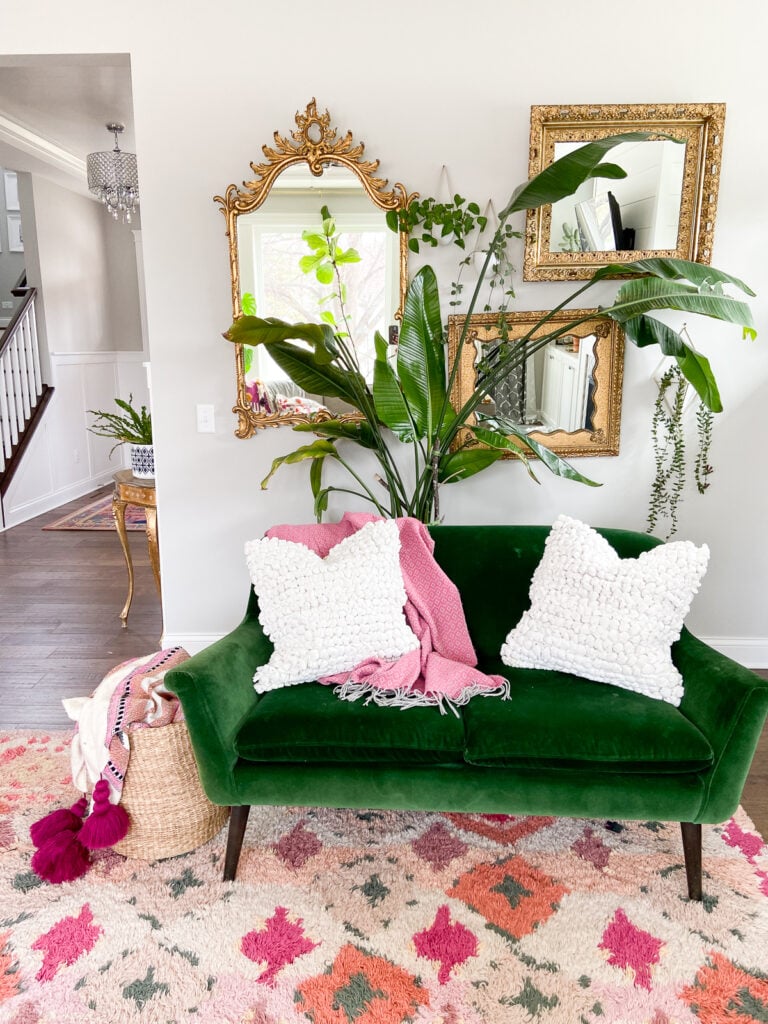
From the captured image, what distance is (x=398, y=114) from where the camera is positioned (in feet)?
9.20

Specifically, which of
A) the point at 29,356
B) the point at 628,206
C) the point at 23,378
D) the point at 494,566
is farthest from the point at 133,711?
the point at 29,356

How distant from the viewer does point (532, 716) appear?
1869mm

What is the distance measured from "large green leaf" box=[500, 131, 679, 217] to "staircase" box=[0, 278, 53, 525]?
487 centimetres

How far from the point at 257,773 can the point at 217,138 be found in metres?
2.38

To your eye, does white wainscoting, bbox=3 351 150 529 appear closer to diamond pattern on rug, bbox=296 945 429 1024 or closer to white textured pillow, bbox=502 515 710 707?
white textured pillow, bbox=502 515 710 707

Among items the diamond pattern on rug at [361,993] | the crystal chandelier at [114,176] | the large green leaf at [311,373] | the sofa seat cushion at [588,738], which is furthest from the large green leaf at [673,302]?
the crystal chandelier at [114,176]

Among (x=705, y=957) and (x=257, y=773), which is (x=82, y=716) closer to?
(x=257, y=773)

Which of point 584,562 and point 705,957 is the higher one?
point 584,562

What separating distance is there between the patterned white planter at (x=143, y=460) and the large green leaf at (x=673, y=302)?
7.00 ft

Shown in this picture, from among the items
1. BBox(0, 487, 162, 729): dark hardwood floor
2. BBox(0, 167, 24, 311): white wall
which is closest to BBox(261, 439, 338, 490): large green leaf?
BBox(0, 487, 162, 729): dark hardwood floor

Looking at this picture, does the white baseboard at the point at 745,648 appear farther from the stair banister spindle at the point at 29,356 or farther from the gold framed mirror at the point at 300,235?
the stair banister spindle at the point at 29,356

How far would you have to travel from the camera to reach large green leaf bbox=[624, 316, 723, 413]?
95.4 inches

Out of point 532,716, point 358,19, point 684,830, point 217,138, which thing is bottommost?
point 684,830

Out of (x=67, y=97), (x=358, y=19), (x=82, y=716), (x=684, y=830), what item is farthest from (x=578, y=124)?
(x=67, y=97)
